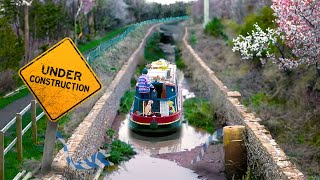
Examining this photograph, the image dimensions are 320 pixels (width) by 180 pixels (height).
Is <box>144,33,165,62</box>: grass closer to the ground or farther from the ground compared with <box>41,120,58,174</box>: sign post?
closer to the ground

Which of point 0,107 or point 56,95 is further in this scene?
point 0,107

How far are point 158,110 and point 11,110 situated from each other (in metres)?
5.09

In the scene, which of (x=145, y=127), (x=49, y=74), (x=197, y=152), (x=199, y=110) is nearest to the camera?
(x=49, y=74)

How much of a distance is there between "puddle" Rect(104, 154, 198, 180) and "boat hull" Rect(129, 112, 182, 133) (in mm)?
2142

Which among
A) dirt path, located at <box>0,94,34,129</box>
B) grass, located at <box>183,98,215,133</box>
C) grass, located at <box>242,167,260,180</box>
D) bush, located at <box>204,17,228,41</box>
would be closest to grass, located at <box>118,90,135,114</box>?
grass, located at <box>183,98,215,133</box>

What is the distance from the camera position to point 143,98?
1795 centimetres

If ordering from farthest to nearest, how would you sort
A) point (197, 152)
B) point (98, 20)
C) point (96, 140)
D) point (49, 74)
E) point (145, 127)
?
point (98, 20), point (145, 127), point (197, 152), point (96, 140), point (49, 74)

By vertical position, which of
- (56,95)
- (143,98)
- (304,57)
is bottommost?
(143,98)

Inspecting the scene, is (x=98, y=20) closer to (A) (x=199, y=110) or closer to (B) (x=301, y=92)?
(A) (x=199, y=110)

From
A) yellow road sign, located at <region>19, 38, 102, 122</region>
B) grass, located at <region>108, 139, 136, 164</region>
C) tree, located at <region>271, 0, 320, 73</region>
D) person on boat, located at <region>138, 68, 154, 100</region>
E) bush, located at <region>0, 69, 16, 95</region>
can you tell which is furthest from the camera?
bush, located at <region>0, 69, 16, 95</region>

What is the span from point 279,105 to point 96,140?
7019mm

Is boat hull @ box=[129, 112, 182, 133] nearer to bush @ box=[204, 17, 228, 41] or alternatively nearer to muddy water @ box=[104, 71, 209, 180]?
muddy water @ box=[104, 71, 209, 180]

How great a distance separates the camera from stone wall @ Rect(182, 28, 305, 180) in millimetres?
9836

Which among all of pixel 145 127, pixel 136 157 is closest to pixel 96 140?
pixel 136 157
